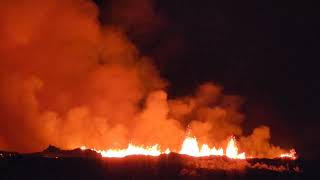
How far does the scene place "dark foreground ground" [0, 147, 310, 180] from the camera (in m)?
72.0

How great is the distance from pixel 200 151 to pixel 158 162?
11803 mm

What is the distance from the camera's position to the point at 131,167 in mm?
82750

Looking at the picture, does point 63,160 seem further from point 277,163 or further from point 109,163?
point 277,163

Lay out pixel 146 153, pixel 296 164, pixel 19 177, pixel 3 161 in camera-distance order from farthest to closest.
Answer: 1. pixel 296 164
2. pixel 146 153
3. pixel 3 161
4. pixel 19 177

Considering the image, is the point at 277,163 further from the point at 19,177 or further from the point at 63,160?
the point at 19,177

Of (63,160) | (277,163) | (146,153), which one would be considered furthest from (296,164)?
(63,160)

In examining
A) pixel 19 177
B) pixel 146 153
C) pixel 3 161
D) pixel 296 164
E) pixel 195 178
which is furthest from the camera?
pixel 296 164

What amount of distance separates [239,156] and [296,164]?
48.6 ft

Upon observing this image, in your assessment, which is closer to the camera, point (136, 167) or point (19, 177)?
point (19, 177)

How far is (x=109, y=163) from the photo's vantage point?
8400 centimetres

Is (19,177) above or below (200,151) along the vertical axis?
below

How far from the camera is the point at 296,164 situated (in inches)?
4183

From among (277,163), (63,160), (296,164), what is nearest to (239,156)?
(277,163)

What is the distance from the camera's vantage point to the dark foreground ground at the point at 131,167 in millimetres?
72000
